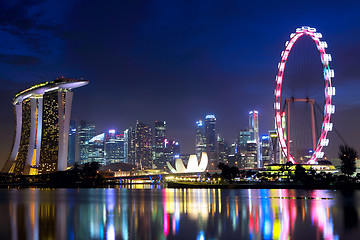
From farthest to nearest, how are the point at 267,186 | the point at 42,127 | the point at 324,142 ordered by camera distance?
the point at 42,127 → the point at 267,186 → the point at 324,142

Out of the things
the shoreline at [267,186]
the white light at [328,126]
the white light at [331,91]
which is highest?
the white light at [331,91]

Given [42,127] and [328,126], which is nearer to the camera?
[328,126]

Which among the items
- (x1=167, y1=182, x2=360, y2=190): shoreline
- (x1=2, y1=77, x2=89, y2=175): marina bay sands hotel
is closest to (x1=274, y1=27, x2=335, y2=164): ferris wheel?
(x1=167, y1=182, x2=360, y2=190): shoreline

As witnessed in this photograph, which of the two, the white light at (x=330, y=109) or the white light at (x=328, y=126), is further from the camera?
the white light at (x=328, y=126)

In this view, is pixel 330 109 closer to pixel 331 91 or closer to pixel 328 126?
pixel 328 126

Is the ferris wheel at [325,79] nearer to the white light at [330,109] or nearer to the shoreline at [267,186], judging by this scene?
the white light at [330,109]

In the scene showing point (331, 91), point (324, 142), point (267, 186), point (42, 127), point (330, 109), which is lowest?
point (267, 186)

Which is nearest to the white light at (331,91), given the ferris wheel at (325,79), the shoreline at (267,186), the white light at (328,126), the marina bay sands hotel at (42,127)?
the ferris wheel at (325,79)

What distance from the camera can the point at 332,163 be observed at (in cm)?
13788

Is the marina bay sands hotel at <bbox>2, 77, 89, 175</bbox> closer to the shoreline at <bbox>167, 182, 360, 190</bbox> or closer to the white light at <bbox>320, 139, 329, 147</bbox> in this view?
the shoreline at <bbox>167, 182, 360, 190</bbox>

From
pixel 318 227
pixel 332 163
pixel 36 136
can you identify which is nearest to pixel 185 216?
pixel 318 227

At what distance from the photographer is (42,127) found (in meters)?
160

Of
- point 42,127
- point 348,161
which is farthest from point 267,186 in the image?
point 42,127

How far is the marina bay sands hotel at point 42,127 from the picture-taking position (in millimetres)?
153375
